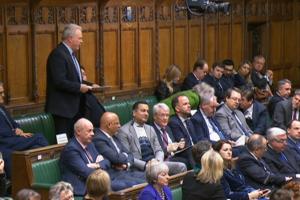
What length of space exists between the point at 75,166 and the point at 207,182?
1.20 metres

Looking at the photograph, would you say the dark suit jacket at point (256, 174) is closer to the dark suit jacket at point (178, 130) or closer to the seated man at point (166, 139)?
the seated man at point (166, 139)

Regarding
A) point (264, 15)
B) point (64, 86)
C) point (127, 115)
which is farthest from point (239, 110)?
point (264, 15)

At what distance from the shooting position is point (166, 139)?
8.92 meters

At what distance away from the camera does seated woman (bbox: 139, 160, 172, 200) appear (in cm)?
686

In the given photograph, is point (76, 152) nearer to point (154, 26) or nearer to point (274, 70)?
point (154, 26)

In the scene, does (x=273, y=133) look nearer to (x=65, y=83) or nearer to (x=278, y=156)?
(x=278, y=156)

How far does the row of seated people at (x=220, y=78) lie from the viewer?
443 inches

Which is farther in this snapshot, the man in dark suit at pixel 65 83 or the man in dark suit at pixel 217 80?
the man in dark suit at pixel 217 80

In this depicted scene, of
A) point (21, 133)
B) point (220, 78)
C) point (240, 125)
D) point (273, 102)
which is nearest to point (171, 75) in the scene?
point (220, 78)

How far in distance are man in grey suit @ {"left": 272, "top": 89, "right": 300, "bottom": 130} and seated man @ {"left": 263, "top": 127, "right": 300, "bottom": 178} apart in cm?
169

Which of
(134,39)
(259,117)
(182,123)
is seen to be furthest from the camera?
(134,39)

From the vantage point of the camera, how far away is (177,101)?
365 inches

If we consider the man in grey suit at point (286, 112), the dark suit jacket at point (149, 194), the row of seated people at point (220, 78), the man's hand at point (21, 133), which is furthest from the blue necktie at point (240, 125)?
the dark suit jacket at point (149, 194)

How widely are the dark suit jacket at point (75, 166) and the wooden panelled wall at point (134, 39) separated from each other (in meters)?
2.18
